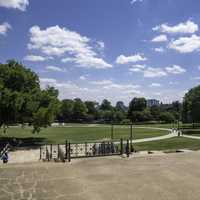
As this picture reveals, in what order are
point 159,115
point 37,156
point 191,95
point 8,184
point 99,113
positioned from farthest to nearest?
point 99,113
point 159,115
point 191,95
point 37,156
point 8,184

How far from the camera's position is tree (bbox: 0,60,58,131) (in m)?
45.8

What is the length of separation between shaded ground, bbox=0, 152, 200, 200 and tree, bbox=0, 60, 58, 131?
695 inches

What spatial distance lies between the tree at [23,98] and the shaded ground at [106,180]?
17.6 m

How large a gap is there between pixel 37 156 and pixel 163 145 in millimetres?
17295

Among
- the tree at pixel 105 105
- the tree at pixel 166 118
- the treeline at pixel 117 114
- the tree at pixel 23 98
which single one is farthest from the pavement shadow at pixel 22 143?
the tree at pixel 105 105

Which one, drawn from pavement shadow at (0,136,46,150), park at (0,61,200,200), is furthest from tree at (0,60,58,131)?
pavement shadow at (0,136,46,150)

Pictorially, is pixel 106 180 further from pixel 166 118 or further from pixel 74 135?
pixel 166 118

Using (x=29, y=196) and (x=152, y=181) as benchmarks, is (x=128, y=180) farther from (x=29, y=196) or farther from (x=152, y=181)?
(x=29, y=196)

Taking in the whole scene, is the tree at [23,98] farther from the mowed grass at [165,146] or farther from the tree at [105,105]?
the tree at [105,105]

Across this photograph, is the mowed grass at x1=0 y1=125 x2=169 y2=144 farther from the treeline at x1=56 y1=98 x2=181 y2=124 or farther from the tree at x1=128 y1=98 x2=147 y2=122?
the tree at x1=128 y1=98 x2=147 y2=122

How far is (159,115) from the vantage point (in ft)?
415

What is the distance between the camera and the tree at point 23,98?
45750 millimetres

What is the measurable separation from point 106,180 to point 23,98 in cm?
2636

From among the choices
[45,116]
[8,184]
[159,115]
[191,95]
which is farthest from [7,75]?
[159,115]
